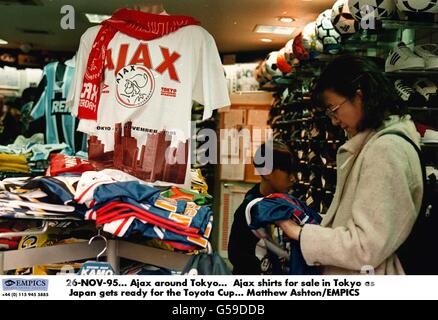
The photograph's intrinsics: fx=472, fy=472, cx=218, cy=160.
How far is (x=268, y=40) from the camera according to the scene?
4094 millimetres

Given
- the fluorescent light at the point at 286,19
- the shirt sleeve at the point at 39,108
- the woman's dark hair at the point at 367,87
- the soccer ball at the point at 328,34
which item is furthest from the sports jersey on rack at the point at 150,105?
the fluorescent light at the point at 286,19

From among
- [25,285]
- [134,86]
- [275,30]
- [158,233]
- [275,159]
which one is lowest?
[25,285]

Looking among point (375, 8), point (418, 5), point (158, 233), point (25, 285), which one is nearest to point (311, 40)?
point (375, 8)

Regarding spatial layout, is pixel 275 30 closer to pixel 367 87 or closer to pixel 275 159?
pixel 275 159

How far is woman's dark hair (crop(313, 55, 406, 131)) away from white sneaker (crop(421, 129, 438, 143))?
119cm

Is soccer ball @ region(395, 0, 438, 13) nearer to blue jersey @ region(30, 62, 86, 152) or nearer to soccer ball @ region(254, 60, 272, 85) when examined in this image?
blue jersey @ region(30, 62, 86, 152)

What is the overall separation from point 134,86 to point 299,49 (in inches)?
90.2

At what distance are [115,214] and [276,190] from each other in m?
0.96

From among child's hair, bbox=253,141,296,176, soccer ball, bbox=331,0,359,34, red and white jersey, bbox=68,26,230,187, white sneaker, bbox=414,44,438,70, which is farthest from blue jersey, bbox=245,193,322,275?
soccer ball, bbox=331,0,359,34

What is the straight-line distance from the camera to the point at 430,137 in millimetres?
2424

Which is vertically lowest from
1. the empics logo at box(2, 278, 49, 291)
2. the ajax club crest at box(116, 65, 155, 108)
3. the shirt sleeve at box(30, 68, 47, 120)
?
the empics logo at box(2, 278, 49, 291)

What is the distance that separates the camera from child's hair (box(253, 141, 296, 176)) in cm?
225
